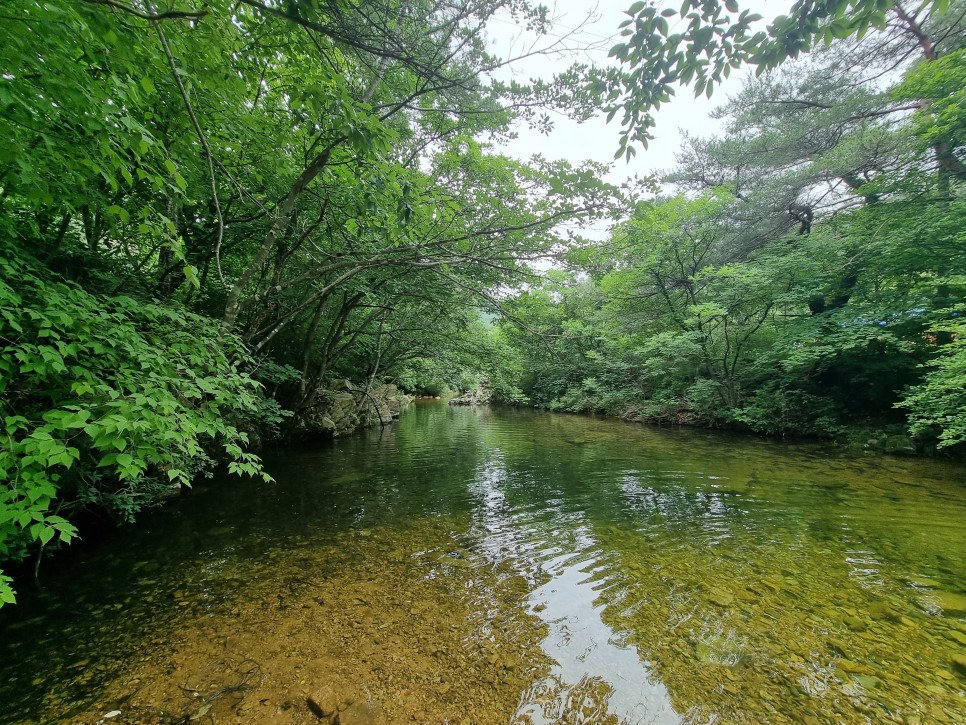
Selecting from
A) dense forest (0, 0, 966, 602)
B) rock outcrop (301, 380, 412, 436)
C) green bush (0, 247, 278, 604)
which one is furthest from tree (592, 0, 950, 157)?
rock outcrop (301, 380, 412, 436)

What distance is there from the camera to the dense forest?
2.55 meters

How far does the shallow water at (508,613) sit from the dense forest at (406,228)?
44.3 inches

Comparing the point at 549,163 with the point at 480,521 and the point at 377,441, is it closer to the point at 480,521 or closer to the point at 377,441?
the point at 480,521

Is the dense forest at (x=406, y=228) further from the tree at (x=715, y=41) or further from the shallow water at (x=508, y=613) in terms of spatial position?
the shallow water at (x=508, y=613)

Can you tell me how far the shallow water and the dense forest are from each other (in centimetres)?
113

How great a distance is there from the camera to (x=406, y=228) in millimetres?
4773

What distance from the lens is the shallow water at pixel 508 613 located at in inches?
99.7

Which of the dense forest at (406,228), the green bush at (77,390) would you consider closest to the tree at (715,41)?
the dense forest at (406,228)

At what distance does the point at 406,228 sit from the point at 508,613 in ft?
14.8

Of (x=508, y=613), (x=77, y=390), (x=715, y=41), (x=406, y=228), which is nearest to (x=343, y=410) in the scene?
(x=406, y=228)

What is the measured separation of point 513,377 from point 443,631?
11.5 metres

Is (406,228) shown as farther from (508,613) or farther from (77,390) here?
(508,613)

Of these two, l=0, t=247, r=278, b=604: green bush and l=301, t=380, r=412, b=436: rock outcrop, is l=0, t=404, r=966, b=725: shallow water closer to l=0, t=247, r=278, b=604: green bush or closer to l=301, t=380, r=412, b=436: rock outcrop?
l=0, t=247, r=278, b=604: green bush

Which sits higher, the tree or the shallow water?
the tree
